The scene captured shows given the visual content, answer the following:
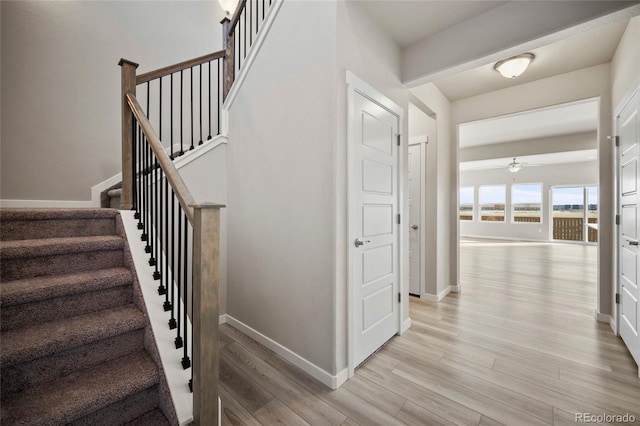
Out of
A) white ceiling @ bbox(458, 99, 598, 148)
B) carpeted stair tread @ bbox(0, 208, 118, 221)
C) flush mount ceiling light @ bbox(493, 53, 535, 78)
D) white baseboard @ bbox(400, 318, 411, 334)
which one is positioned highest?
white ceiling @ bbox(458, 99, 598, 148)

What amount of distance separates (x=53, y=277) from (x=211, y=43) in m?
3.97

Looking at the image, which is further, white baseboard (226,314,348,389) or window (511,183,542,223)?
window (511,183,542,223)

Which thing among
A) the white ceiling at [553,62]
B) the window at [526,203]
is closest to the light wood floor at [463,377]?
the white ceiling at [553,62]

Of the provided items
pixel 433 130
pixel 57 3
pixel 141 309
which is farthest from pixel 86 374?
pixel 433 130

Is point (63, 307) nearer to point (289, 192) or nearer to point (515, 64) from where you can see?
point (289, 192)

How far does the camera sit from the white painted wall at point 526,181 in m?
8.73

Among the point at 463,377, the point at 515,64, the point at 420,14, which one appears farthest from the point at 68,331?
the point at 515,64

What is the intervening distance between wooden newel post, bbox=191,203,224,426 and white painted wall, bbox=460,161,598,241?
37.5 feet

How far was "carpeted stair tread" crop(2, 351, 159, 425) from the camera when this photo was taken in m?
1.14

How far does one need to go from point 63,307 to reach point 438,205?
3.83m

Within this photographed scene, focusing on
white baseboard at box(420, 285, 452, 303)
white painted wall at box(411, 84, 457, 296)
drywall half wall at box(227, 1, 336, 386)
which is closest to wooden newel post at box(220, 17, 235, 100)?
drywall half wall at box(227, 1, 336, 386)

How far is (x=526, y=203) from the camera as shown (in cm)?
977

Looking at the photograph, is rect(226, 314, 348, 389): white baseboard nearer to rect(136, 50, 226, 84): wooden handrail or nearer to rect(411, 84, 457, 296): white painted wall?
rect(411, 84, 457, 296): white painted wall

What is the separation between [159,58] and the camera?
3.67 m
